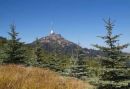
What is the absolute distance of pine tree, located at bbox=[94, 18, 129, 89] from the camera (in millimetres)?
12375

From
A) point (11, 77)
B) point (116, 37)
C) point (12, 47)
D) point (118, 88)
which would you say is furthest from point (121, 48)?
point (12, 47)

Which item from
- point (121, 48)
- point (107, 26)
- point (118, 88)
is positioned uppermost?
point (107, 26)

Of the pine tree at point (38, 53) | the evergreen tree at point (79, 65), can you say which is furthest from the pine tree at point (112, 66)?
the pine tree at point (38, 53)

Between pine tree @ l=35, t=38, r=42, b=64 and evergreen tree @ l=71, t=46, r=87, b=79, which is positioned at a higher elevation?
pine tree @ l=35, t=38, r=42, b=64

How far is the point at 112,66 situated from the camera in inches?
506

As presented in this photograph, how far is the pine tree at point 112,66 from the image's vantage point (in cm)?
1238

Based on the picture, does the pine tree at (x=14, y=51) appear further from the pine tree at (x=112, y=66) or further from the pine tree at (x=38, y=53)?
the pine tree at (x=112, y=66)

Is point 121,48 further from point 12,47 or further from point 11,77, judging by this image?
point 12,47

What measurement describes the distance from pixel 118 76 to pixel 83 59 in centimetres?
1736

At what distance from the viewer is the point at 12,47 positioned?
31.1 m

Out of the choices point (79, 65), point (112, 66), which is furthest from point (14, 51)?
point (112, 66)

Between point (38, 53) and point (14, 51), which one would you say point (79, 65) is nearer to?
point (14, 51)

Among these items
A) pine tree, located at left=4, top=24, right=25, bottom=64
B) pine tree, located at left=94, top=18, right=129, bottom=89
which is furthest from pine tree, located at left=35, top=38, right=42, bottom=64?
pine tree, located at left=94, top=18, right=129, bottom=89

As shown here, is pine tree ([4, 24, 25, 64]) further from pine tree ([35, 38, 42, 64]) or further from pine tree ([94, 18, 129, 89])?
pine tree ([94, 18, 129, 89])
